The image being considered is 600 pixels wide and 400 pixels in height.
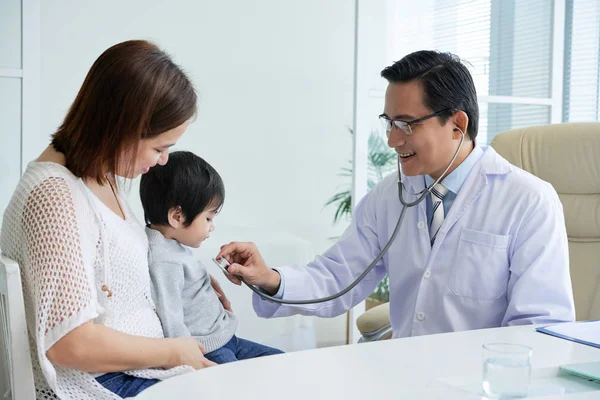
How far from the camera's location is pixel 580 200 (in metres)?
2.17

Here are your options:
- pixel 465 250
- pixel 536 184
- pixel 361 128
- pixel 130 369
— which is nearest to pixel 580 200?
pixel 536 184

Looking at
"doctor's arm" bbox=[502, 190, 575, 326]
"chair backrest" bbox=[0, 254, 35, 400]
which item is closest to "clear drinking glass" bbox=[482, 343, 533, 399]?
"doctor's arm" bbox=[502, 190, 575, 326]

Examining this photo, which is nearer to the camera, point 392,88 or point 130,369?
point 130,369

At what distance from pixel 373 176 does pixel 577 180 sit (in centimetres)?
121

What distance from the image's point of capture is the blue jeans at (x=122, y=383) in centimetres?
136

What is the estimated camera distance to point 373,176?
10.7 ft

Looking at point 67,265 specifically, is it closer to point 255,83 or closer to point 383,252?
point 383,252

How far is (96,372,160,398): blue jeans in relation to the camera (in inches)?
53.7

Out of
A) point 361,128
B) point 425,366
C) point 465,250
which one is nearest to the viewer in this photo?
point 425,366

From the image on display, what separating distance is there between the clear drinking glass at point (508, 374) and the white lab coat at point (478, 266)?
634 mm

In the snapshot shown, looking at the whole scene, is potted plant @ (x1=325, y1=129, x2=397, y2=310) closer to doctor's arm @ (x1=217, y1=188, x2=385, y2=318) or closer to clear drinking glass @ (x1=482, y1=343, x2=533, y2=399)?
doctor's arm @ (x1=217, y1=188, x2=385, y2=318)

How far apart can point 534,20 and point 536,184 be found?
228cm

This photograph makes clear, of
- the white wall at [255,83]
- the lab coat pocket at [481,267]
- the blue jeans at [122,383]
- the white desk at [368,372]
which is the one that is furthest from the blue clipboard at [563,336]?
the white wall at [255,83]

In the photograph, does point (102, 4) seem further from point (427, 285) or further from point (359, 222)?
point (427, 285)
